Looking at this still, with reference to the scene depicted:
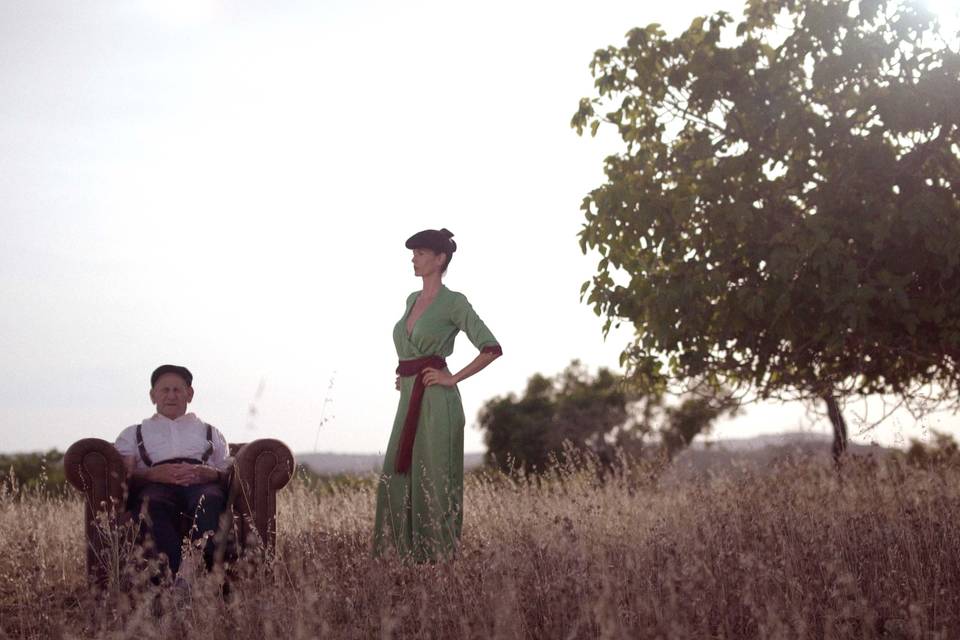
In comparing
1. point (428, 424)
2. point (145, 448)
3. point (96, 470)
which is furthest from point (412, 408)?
point (96, 470)

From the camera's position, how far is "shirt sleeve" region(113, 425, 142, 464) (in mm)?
6875

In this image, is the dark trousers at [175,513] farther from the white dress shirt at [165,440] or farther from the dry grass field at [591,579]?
the dry grass field at [591,579]

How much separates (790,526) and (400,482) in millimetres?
2528

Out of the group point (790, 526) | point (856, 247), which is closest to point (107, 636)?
point (790, 526)

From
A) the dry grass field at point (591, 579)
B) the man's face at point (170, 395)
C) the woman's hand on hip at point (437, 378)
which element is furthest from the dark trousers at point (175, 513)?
the woman's hand on hip at point (437, 378)

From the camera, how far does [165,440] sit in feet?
22.7

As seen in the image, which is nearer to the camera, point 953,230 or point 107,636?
point 107,636

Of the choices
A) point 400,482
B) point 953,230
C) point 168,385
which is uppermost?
point 953,230

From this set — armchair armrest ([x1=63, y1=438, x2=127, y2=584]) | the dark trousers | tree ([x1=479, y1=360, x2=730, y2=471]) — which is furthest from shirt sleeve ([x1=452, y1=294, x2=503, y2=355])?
tree ([x1=479, y1=360, x2=730, y2=471])

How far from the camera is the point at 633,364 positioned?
9.70 m

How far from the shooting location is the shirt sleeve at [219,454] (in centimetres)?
705

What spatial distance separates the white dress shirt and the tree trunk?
20.4 ft

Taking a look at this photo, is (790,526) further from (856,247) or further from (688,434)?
(688,434)

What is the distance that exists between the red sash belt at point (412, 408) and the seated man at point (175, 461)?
46.3 inches
